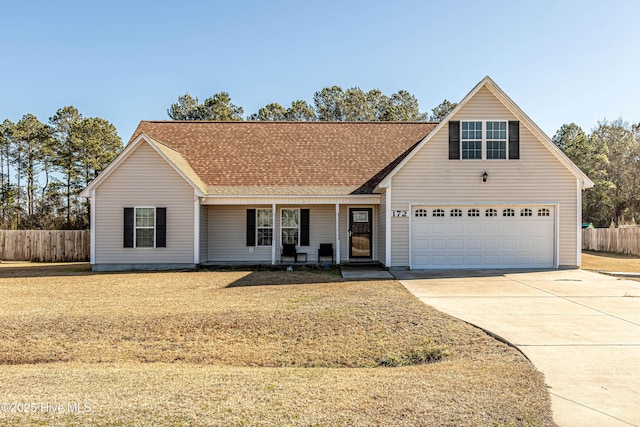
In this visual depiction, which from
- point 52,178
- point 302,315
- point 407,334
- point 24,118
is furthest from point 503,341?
point 24,118

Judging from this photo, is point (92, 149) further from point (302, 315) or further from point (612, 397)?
point (612, 397)

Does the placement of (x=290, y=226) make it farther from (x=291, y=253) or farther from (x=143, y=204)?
(x=143, y=204)

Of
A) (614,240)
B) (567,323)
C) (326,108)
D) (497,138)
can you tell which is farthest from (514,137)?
(326,108)

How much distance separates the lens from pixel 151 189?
58.5ft

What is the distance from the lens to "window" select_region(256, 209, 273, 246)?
64.7ft

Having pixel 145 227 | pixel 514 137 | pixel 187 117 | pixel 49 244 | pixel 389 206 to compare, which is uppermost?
pixel 187 117

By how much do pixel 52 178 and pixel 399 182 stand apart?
30712mm

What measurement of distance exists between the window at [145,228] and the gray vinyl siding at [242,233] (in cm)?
247

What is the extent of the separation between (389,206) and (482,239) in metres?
3.61

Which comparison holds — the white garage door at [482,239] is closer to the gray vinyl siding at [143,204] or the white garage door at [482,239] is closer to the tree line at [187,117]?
the gray vinyl siding at [143,204]

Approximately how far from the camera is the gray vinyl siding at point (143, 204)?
17.8 meters

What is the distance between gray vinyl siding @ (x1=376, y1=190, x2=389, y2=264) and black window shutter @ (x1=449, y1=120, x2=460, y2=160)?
279 cm

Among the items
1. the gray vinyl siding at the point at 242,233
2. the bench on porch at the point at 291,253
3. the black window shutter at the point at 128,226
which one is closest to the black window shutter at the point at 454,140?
the gray vinyl siding at the point at 242,233

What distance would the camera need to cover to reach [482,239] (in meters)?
17.3
